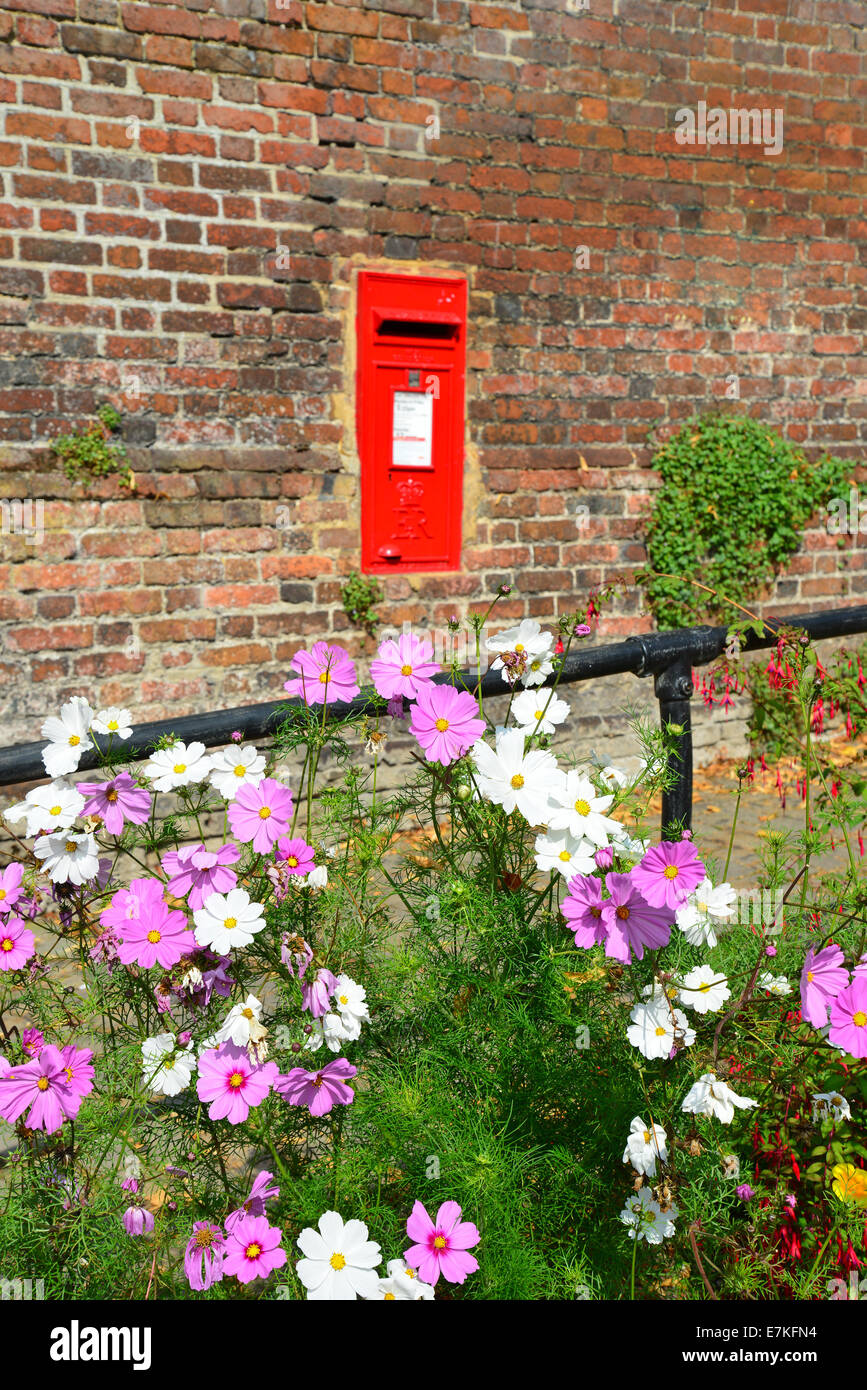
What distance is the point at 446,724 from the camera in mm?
Answer: 1465

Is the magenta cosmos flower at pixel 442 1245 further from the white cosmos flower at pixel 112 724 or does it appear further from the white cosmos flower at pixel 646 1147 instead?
the white cosmos flower at pixel 112 724

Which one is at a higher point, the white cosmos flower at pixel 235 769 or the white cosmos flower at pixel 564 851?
the white cosmos flower at pixel 235 769

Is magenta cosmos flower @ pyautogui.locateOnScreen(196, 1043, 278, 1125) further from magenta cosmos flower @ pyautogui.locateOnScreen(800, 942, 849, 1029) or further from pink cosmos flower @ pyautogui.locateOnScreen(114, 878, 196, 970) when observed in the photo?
magenta cosmos flower @ pyautogui.locateOnScreen(800, 942, 849, 1029)

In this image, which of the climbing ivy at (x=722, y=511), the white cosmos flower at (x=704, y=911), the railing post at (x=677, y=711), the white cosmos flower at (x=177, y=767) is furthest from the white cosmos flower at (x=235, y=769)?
the climbing ivy at (x=722, y=511)

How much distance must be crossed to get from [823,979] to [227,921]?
74 centimetres

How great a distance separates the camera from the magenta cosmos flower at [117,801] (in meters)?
1.46

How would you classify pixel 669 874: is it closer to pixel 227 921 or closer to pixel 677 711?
pixel 227 921

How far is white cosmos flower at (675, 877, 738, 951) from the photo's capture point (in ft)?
4.67

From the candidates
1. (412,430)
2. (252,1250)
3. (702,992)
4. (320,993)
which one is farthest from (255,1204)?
(412,430)

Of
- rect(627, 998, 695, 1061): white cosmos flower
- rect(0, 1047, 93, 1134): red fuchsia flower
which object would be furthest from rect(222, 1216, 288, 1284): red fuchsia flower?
rect(627, 998, 695, 1061): white cosmos flower

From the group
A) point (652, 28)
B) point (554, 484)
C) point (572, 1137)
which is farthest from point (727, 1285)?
point (652, 28)

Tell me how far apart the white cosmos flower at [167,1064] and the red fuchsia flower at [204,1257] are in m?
0.18

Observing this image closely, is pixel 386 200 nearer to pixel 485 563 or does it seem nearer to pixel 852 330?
pixel 485 563

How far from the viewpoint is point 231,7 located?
14.0 ft
